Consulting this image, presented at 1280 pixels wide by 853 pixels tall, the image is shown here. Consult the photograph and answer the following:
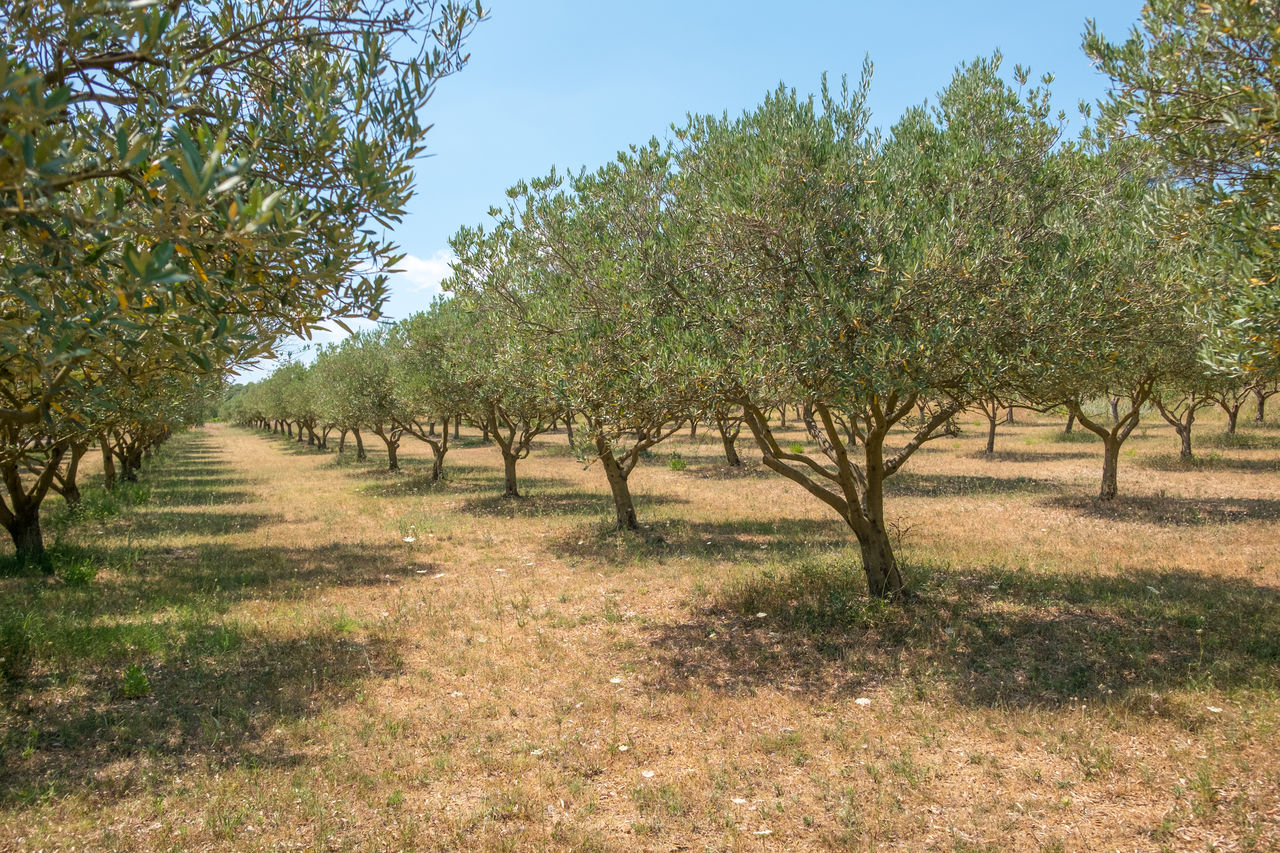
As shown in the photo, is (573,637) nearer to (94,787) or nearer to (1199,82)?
(94,787)

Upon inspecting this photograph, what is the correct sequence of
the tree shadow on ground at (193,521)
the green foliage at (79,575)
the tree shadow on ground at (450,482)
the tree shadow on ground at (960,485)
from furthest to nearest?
1. the tree shadow on ground at (450,482)
2. the tree shadow on ground at (960,485)
3. the tree shadow on ground at (193,521)
4. the green foliage at (79,575)

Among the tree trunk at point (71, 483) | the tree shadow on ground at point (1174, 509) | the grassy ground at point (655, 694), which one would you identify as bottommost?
the grassy ground at point (655, 694)

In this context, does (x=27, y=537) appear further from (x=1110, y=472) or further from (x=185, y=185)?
(x=1110, y=472)

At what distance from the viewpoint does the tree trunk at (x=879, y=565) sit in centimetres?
1226

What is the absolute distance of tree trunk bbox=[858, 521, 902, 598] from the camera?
12258 millimetres

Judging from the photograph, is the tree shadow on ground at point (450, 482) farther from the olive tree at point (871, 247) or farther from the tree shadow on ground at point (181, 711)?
the olive tree at point (871, 247)

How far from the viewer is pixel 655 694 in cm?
957

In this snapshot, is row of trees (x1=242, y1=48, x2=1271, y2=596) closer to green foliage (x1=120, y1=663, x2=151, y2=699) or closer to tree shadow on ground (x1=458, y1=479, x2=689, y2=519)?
green foliage (x1=120, y1=663, x2=151, y2=699)

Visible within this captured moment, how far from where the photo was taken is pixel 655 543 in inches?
769

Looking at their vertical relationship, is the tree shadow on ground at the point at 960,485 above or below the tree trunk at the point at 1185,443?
below

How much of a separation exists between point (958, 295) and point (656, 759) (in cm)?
663

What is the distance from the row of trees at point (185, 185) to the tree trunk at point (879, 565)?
904 centimetres

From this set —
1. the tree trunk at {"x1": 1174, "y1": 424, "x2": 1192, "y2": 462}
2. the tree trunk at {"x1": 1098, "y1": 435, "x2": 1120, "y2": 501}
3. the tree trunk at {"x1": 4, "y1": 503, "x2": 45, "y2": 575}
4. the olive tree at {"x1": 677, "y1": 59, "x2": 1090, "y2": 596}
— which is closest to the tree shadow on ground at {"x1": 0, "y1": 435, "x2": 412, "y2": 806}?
the tree trunk at {"x1": 4, "y1": 503, "x2": 45, "y2": 575}

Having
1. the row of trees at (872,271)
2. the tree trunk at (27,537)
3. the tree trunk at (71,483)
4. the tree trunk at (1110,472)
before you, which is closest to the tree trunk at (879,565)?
A: the row of trees at (872,271)
